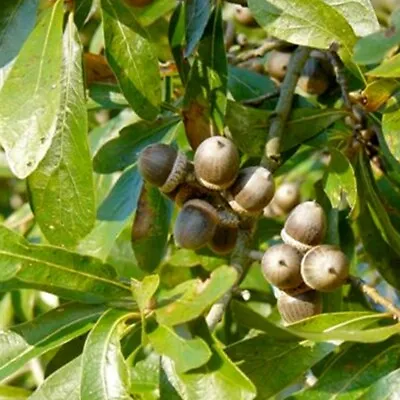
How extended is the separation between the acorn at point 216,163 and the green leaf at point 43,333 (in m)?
0.20

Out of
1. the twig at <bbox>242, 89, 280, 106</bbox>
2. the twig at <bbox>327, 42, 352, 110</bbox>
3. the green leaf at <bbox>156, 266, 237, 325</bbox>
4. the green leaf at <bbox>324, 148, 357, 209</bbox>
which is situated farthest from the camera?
the twig at <bbox>242, 89, 280, 106</bbox>

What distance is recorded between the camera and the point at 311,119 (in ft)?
5.18

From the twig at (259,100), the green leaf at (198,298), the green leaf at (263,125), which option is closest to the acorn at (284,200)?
the twig at (259,100)

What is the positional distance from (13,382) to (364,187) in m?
1.10

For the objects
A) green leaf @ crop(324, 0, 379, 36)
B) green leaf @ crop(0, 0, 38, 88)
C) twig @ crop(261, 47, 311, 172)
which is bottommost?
twig @ crop(261, 47, 311, 172)

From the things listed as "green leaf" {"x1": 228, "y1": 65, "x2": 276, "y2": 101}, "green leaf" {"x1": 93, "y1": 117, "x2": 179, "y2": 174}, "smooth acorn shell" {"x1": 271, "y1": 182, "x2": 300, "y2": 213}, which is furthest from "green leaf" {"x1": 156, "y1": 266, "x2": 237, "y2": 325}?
"smooth acorn shell" {"x1": 271, "y1": 182, "x2": 300, "y2": 213}

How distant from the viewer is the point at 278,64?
1.89 meters

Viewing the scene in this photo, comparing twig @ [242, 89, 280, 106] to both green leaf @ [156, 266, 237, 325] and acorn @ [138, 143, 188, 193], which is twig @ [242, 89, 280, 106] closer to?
acorn @ [138, 143, 188, 193]

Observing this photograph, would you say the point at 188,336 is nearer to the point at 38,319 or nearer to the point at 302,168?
the point at 38,319

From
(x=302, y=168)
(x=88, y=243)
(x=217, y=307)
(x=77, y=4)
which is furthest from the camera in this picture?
(x=302, y=168)

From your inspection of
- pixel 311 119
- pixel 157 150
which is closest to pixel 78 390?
pixel 157 150

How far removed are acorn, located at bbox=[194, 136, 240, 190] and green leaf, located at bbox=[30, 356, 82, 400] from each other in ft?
0.89

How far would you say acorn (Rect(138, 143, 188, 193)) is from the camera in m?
1.43

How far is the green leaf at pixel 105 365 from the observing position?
4.09ft
